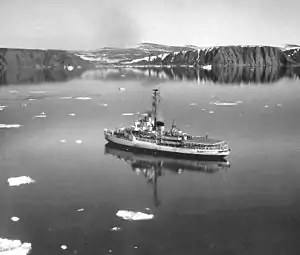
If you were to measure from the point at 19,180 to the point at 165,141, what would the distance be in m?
7.18

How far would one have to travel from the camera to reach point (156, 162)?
18.6 meters

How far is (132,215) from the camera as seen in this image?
12.6m

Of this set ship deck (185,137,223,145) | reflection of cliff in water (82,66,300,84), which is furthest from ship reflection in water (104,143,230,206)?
reflection of cliff in water (82,66,300,84)

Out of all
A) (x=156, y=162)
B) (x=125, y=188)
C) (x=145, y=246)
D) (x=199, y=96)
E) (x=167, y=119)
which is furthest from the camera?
(x=199, y=96)

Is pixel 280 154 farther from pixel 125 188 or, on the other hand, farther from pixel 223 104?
pixel 223 104

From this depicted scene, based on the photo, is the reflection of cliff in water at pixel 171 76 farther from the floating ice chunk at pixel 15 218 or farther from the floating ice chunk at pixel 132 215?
the floating ice chunk at pixel 15 218

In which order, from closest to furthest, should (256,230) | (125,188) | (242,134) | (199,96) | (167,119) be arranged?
(256,230) < (125,188) < (242,134) < (167,119) < (199,96)

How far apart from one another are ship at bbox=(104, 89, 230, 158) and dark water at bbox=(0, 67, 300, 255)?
0.67 m

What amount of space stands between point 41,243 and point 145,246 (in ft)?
8.78

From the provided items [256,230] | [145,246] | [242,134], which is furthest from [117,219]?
[242,134]

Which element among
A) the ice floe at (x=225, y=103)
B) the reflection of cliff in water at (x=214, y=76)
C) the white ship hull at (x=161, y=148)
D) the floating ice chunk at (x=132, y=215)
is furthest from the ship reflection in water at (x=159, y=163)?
the reflection of cliff in water at (x=214, y=76)

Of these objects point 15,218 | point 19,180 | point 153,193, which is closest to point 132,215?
point 153,193

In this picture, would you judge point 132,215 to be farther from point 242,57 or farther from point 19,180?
point 242,57

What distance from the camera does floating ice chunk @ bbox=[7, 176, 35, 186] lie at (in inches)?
611
